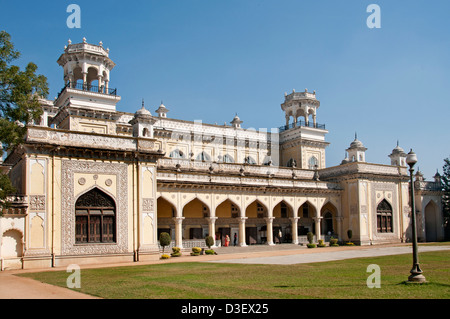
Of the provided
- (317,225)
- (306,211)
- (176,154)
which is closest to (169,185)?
(176,154)

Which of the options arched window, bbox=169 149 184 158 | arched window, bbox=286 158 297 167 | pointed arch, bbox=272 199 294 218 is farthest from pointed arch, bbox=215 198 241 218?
arched window, bbox=286 158 297 167

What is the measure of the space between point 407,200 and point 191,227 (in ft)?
77.9

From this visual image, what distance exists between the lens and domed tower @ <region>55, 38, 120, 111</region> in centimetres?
3778

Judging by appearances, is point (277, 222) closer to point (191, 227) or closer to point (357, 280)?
point (191, 227)

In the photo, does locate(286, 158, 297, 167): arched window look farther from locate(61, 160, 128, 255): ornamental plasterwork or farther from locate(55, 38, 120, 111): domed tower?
locate(61, 160, 128, 255): ornamental plasterwork

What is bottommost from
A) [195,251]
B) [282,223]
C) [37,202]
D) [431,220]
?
[195,251]

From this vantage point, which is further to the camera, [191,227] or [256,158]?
[256,158]

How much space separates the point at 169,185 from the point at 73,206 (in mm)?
9462

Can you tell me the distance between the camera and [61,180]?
25.8 metres

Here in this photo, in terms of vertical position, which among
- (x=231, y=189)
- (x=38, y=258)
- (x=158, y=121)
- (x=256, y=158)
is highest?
(x=158, y=121)

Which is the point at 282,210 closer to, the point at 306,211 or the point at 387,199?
the point at 306,211

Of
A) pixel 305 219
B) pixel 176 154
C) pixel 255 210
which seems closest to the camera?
pixel 255 210

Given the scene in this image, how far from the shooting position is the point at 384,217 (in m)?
45.6

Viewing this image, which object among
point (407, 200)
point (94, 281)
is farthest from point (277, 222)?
point (94, 281)
